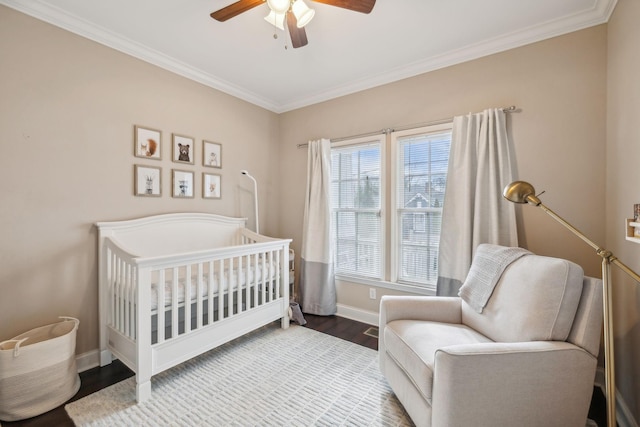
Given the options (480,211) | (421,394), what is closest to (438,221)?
(480,211)

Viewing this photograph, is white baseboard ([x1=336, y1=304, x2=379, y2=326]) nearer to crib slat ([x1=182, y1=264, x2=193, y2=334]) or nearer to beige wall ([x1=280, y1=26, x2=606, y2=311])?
beige wall ([x1=280, y1=26, x2=606, y2=311])

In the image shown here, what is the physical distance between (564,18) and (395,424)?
2.90 meters

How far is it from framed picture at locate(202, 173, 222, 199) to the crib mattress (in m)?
0.90

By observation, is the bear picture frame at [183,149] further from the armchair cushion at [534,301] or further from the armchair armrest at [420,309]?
the armchair cushion at [534,301]

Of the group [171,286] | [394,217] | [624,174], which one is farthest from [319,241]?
[624,174]

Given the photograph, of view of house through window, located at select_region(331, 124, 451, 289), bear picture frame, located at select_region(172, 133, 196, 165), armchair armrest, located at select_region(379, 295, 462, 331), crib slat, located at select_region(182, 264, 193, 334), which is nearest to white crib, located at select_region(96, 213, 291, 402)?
crib slat, located at select_region(182, 264, 193, 334)

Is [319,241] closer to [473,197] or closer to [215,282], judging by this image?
[215,282]

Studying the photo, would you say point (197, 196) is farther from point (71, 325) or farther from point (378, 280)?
point (378, 280)


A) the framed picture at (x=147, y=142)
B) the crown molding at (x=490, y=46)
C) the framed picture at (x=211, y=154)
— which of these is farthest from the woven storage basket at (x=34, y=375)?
the crown molding at (x=490, y=46)

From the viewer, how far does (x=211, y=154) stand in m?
2.85

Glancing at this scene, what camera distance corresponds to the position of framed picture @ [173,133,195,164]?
8.38ft

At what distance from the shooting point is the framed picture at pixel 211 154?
9.14ft

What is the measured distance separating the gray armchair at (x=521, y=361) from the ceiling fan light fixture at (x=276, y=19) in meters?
2.13

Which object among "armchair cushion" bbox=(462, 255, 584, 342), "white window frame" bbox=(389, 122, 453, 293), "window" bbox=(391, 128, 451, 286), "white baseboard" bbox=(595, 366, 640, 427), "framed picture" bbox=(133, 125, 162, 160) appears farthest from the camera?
"white window frame" bbox=(389, 122, 453, 293)
